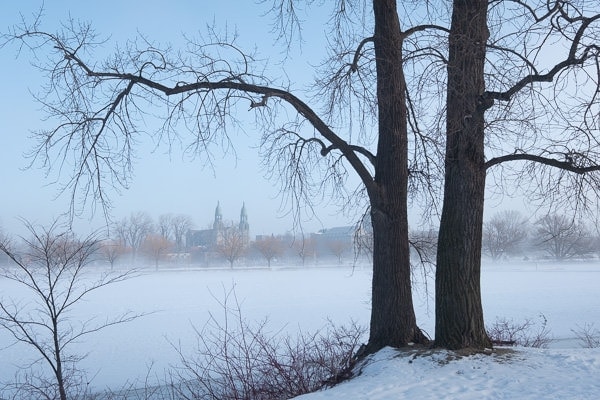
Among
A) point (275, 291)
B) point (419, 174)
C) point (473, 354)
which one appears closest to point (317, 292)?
point (275, 291)

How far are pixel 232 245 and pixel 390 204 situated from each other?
240 feet

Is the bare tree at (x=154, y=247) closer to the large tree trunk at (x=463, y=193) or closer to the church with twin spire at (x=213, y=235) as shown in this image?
the church with twin spire at (x=213, y=235)

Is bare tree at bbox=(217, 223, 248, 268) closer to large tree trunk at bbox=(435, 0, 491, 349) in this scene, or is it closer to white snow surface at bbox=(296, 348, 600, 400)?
large tree trunk at bbox=(435, 0, 491, 349)

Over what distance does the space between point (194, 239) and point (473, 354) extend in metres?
105

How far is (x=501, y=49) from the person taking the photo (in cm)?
658

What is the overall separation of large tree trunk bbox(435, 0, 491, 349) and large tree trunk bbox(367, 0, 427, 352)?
0.54 meters

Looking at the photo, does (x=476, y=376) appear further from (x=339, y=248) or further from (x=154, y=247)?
(x=154, y=247)

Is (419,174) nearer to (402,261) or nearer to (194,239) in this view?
(402,261)

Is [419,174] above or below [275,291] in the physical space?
above

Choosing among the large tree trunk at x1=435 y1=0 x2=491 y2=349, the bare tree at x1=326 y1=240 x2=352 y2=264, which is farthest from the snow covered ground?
the bare tree at x1=326 y1=240 x2=352 y2=264

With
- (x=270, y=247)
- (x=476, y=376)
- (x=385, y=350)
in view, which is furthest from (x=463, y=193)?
(x=270, y=247)

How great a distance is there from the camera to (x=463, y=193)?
6887mm

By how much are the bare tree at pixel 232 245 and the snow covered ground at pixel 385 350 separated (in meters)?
33.8

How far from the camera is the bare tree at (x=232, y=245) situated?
263ft
